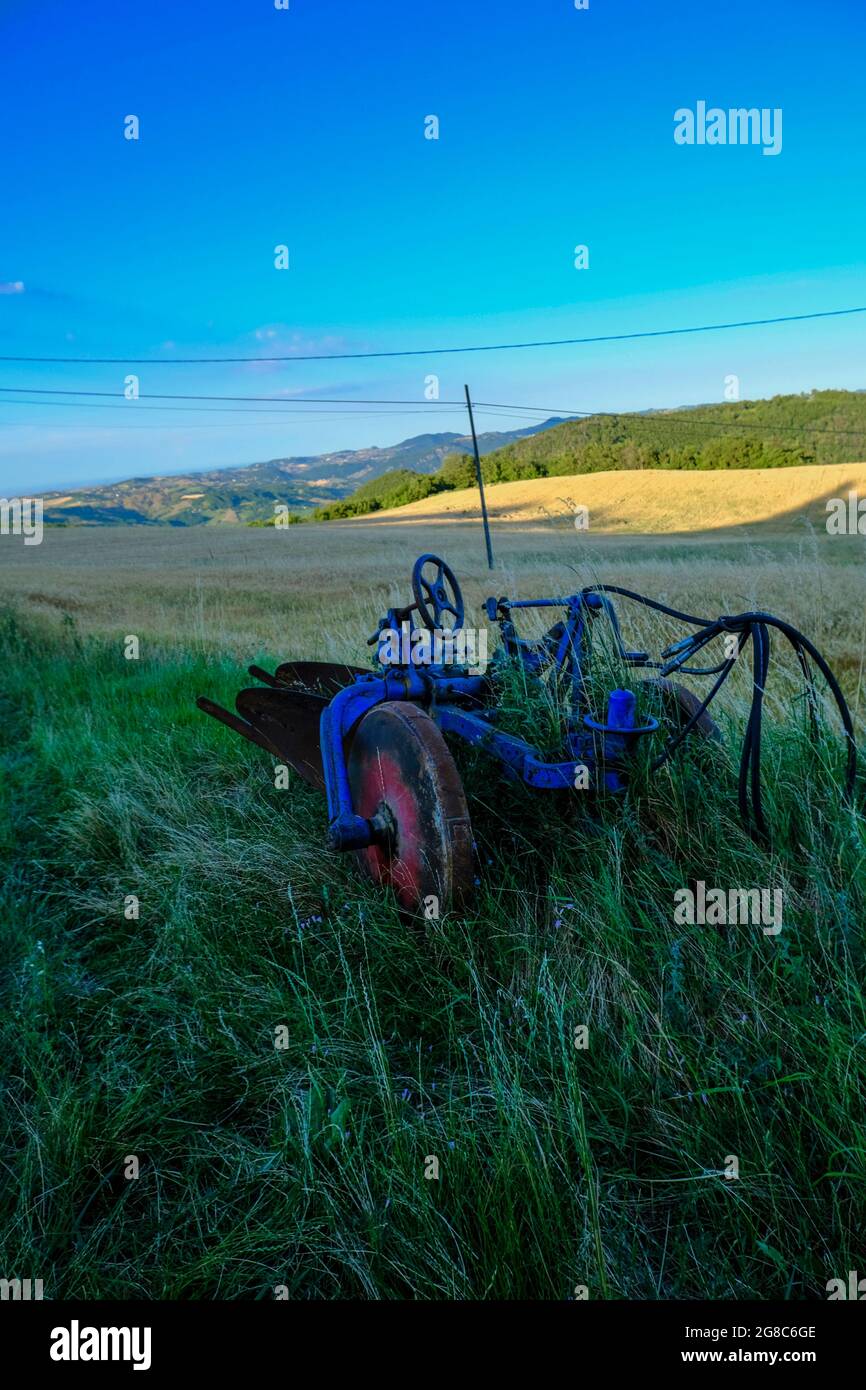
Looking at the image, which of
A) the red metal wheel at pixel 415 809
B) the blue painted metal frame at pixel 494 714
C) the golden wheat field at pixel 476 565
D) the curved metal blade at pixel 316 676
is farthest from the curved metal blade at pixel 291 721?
the golden wheat field at pixel 476 565

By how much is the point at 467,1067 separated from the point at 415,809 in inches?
34.1

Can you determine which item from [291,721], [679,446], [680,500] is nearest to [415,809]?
[291,721]

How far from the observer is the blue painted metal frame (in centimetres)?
285

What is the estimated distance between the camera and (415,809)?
2.76 metres

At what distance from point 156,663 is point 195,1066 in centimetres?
624

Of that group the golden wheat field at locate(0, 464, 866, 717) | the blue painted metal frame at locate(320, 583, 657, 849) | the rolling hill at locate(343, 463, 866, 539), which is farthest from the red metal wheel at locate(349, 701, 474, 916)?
the rolling hill at locate(343, 463, 866, 539)

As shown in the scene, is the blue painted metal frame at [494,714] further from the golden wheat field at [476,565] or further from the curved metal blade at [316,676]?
the curved metal blade at [316,676]

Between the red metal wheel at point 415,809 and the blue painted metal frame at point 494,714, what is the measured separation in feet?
0.42

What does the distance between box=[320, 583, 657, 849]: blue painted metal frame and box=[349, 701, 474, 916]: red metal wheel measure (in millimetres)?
129

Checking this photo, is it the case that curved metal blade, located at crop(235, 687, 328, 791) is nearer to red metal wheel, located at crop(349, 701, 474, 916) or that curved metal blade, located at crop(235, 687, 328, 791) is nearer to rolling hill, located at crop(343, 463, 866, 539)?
red metal wheel, located at crop(349, 701, 474, 916)

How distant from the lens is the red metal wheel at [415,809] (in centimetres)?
263

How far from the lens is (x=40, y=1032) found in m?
2.69

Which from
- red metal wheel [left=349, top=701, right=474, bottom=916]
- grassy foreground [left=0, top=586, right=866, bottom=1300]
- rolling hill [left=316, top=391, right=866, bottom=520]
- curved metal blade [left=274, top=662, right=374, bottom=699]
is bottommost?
grassy foreground [left=0, top=586, right=866, bottom=1300]
